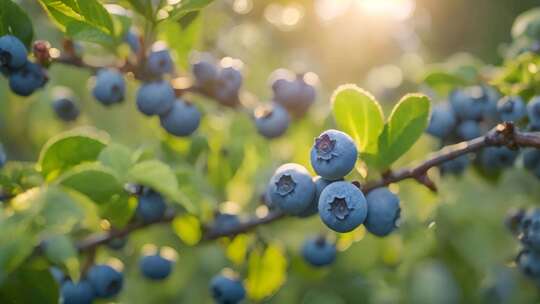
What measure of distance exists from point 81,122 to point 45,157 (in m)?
1.62

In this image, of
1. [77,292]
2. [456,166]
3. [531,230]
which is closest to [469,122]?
[456,166]

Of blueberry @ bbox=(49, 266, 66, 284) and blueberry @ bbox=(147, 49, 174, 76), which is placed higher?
blueberry @ bbox=(147, 49, 174, 76)

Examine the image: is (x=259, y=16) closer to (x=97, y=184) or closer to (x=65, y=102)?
(x=65, y=102)

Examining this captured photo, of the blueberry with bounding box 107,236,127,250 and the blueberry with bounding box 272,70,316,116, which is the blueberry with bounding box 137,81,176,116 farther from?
the blueberry with bounding box 272,70,316,116

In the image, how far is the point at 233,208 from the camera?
228 centimetres

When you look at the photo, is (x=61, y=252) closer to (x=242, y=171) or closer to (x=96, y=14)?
(x=96, y=14)

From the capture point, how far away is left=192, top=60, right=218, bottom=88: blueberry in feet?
7.38

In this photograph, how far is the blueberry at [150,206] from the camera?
1.95 meters

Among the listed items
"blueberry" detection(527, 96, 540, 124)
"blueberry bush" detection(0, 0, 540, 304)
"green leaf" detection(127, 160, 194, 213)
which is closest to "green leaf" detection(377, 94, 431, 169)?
"blueberry bush" detection(0, 0, 540, 304)

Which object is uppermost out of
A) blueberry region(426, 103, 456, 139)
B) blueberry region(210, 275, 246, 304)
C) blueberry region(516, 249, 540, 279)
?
blueberry region(426, 103, 456, 139)

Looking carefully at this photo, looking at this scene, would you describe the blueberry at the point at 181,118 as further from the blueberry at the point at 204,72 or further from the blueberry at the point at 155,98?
the blueberry at the point at 204,72

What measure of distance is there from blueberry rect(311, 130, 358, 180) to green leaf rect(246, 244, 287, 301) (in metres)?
0.87

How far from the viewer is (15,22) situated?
1.78 meters

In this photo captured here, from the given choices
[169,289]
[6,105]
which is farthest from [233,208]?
[6,105]
